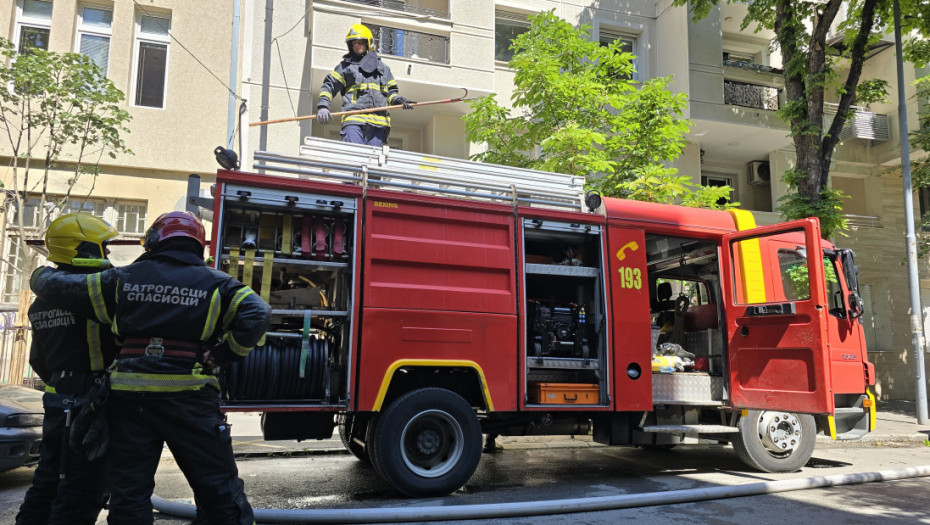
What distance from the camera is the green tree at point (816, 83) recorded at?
11.3 meters

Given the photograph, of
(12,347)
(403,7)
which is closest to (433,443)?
(12,347)

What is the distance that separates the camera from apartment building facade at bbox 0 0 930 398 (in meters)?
12.8

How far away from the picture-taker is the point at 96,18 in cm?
1345

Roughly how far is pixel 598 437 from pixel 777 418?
2.12 meters

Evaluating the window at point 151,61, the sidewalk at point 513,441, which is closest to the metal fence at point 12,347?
the sidewalk at point 513,441

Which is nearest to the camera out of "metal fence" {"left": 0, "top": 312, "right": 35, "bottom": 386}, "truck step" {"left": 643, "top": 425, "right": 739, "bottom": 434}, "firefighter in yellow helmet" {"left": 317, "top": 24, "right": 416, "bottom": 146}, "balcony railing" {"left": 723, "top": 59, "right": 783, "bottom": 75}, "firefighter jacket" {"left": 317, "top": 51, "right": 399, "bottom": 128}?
"truck step" {"left": 643, "top": 425, "right": 739, "bottom": 434}

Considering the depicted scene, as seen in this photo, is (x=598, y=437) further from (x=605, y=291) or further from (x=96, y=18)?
(x=96, y=18)

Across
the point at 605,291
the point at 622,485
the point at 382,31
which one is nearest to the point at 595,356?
the point at 605,291

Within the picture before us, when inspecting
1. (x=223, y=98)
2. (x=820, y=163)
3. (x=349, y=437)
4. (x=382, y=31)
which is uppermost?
(x=382, y=31)

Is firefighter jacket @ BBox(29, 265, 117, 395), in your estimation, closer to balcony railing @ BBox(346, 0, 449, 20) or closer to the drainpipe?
the drainpipe

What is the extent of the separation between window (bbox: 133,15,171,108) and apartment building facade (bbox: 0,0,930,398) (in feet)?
0.10

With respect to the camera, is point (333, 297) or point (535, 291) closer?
point (333, 297)

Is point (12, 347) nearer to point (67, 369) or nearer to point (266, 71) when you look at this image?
point (266, 71)

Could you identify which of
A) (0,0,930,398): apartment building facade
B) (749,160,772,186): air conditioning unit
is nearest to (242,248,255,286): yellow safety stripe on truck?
(0,0,930,398): apartment building facade
